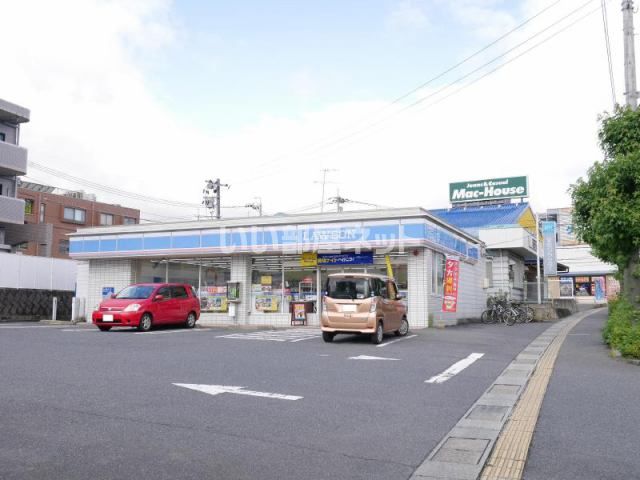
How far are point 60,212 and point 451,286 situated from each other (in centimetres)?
4491

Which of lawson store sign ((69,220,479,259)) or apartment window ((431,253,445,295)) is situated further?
apartment window ((431,253,445,295))

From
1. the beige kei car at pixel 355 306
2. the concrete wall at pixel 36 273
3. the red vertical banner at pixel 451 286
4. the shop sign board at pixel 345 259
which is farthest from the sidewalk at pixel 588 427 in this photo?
the concrete wall at pixel 36 273

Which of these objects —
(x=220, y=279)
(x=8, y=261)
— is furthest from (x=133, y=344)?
(x=8, y=261)

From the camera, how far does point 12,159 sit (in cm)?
3566

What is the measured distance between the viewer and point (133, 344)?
1350cm

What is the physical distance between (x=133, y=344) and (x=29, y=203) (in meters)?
45.5

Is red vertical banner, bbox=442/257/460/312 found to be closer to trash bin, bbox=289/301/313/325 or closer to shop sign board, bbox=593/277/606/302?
trash bin, bbox=289/301/313/325

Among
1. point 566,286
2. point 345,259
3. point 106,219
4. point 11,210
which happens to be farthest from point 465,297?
point 106,219

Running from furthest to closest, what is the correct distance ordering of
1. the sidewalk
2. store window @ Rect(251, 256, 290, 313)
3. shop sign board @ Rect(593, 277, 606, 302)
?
shop sign board @ Rect(593, 277, 606, 302), store window @ Rect(251, 256, 290, 313), the sidewalk

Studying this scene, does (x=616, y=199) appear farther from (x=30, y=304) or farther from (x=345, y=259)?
(x=30, y=304)

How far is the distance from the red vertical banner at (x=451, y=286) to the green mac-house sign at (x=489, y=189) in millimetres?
24277

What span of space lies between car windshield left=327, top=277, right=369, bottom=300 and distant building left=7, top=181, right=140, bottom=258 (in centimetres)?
3987

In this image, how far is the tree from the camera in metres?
12.6

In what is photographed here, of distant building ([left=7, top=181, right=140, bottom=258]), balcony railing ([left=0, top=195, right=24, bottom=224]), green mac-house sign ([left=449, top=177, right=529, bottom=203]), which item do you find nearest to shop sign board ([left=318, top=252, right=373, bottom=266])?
balcony railing ([left=0, top=195, right=24, bottom=224])
